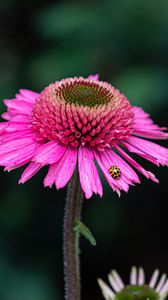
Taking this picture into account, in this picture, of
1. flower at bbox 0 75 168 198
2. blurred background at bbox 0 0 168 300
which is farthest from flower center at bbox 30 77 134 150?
blurred background at bbox 0 0 168 300

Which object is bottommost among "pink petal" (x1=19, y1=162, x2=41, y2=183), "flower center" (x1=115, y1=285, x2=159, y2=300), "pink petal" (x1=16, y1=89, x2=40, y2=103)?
"flower center" (x1=115, y1=285, x2=159, y2=300)

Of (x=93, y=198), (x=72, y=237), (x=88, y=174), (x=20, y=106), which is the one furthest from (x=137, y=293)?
(x=93, y=198)

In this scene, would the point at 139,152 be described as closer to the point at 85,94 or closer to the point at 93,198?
the point at 85,94

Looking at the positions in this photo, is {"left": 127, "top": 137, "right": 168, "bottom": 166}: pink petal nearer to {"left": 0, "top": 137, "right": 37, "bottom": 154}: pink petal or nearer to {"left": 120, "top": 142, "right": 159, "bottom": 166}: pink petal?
{"left": 120, "top": 142, "right": 159, "bottom": 166}: pink petal

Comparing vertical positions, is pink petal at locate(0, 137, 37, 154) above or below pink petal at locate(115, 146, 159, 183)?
above

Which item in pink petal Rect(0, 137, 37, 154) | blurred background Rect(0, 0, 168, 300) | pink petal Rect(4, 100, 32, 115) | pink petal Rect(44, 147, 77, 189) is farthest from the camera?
blurred background Rect(0, 0, 168, 300)

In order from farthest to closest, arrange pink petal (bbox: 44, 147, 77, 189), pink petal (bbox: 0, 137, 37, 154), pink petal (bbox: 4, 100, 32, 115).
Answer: pink petal (bbox: 4, 100, 32, 115), pink petal (bbox: 0, 137, 37, 154), pink petal (bbox: 44, 147, 77, 189)

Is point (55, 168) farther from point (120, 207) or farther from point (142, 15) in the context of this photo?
point (142, 15)

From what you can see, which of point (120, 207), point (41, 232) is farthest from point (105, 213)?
point (41, 232)

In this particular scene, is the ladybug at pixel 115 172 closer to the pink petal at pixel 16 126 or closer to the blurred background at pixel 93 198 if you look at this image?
the pink petal at pixel 16 126
